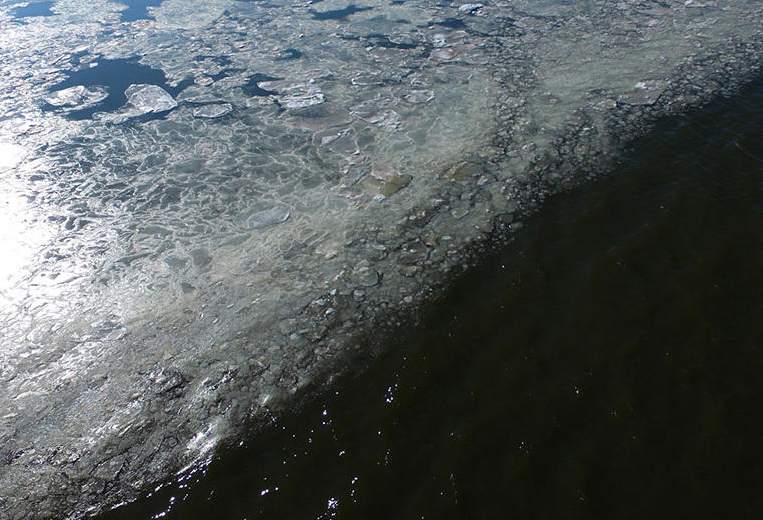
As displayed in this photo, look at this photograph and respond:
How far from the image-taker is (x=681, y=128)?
8.24 meters

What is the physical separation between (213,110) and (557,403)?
1023 cm

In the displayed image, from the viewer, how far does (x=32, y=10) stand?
851 inches

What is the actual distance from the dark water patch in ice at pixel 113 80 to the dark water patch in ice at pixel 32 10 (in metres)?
9.32

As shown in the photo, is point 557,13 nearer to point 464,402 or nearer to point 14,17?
Result: point 464,402

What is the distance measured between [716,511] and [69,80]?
17382mm

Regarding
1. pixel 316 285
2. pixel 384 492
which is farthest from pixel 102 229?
pixel 384 492

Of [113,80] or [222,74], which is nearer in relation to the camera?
[222,74]

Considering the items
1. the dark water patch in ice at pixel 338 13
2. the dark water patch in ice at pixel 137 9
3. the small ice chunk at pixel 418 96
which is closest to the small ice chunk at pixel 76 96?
the dark water patch in ice at pixel 137 9

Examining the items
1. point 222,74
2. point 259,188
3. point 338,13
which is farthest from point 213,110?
point 338,13

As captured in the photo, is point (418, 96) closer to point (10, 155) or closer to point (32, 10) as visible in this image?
point (10, 155)

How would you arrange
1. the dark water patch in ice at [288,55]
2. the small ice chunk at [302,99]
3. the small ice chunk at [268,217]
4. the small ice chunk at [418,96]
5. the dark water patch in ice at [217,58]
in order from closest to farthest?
the small ice chunk at [268,217], the small ice chunk at [418,96], the small ice chunk at [302,99], the dark water patch in ice at [288,55], the dark water patch in ice at [217,58]

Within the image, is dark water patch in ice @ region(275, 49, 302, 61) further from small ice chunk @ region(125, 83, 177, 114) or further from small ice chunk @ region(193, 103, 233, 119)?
small ice chunk @ region(125, 83, 177, 114)

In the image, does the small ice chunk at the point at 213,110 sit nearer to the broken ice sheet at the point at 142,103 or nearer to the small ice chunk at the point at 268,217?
the broken ice sheet at the point at 142,103

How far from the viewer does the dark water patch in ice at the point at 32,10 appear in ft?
68.0
